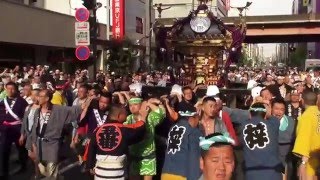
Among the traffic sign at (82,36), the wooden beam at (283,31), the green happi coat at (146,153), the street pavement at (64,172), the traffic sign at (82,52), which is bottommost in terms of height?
the street pavement at (64,172)

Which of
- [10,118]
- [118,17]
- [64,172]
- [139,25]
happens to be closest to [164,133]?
[64,172]

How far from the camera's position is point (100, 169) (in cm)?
603

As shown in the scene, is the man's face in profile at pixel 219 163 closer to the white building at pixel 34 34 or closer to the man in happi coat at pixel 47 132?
the man in happi coat at pixel 47 132

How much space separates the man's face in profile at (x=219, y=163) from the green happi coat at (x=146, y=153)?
3983mm

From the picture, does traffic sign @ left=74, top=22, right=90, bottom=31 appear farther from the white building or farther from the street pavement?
the white building

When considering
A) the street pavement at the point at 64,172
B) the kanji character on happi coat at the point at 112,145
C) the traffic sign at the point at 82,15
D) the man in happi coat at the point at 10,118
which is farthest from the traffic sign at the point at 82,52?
the kanji character on happi coat at the point at 112,145

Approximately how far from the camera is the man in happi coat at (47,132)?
781 cm

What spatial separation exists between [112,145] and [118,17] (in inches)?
1616

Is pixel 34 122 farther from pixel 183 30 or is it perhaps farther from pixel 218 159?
pixel 183 30

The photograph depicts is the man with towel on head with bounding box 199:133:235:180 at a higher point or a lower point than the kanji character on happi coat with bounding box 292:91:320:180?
higher

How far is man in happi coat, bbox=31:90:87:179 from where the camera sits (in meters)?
7.81

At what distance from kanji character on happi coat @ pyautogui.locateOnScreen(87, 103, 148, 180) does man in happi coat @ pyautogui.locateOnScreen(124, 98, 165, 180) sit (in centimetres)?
95

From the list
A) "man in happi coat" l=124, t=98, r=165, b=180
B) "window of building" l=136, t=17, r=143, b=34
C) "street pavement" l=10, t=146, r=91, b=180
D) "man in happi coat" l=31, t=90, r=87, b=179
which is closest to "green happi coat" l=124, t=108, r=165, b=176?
"man in happi coat" l=124, t=98, r=165, b=180

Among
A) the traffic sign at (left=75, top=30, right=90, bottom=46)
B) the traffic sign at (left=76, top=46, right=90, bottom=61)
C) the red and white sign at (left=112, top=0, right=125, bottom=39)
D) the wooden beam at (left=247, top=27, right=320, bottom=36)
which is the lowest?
the traffic sign at (left=76, top=46, right=90, bottom=61)
